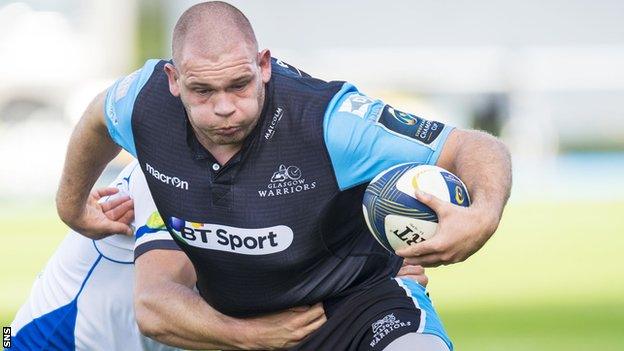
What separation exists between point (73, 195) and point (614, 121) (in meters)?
28.7

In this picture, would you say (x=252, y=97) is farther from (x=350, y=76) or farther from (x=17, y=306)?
(x=350, y=76)

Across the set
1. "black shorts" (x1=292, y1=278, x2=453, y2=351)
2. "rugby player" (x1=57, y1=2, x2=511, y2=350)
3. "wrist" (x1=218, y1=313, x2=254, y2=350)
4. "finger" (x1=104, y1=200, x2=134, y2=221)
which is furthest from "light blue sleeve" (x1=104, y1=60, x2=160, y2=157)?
"black shorts" (x1=292, y1=278, x2=453, y2=351)

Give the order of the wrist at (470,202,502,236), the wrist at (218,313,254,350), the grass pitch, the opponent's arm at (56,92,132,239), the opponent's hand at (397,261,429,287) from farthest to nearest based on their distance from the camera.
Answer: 1. the grass pitch
2. the opponent's arm at (56,92,132,239)
3. the opponent's hand at (397,261,429,287)
4. the wrist at (218,313,254,350)
5. the wrist at (470,202,502,236)

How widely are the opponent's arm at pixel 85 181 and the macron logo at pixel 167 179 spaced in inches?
19.2

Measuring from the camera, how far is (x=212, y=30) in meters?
5.43

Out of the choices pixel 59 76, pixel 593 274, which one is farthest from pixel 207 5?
pixel 59 76

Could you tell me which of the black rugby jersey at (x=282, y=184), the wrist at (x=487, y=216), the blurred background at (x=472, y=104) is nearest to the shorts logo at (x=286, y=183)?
the black rugby jersey at (x=282, y=184)

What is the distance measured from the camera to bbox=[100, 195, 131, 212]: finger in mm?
6643

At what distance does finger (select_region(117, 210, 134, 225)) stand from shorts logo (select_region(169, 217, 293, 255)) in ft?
Answer: 2.91

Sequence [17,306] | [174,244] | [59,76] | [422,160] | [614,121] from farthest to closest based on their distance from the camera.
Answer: [614,121] → [59,76] → [17,306] → [174,244] → [422,160]

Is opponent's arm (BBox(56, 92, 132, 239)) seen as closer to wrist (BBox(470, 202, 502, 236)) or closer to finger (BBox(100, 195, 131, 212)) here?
finger (BBox(100, 195, 131, 212))

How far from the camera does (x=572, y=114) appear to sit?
3400 centimetres

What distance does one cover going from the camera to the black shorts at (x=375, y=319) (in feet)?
18.1

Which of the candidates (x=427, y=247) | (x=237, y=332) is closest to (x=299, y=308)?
(x=237, y=332)
